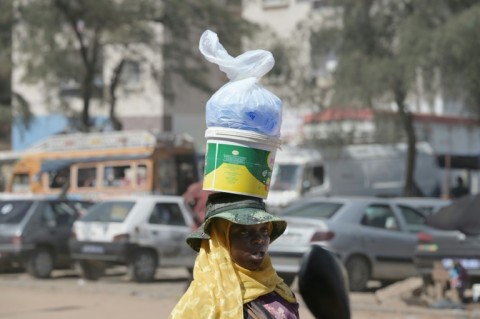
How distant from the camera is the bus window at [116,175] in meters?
28.6

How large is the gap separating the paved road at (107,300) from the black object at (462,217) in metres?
1.12

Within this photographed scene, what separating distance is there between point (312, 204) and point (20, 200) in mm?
6176

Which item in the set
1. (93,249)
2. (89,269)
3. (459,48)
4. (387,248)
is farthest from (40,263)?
(459,48)

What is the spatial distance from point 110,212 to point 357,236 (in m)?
4.81

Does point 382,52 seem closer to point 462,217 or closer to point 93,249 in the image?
point 93,249

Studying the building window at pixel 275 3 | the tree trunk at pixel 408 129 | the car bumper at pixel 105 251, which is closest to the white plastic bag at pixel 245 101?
the car bumper at pixel 105 251

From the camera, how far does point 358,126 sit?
3378 centimetres

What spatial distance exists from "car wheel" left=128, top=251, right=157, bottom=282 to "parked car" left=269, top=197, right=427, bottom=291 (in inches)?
106

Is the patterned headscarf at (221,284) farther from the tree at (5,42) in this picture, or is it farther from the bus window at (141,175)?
the tree at (5,42)

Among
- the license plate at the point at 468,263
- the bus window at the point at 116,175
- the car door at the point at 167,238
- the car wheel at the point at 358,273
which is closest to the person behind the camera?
the license plate at the point at 468,263

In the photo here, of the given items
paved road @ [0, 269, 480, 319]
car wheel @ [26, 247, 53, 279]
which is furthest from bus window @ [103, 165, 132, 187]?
car wheel @ [26, 247, 53, 279]

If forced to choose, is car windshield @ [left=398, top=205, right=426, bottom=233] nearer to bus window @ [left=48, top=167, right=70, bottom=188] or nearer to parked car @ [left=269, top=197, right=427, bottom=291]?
parked car @ [left=269, top=197, right=427, bottom=291]

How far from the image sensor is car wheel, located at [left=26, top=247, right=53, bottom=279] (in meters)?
19.5

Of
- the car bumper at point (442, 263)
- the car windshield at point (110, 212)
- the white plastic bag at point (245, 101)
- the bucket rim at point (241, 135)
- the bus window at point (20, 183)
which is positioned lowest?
the bus window at point (20, 183)
